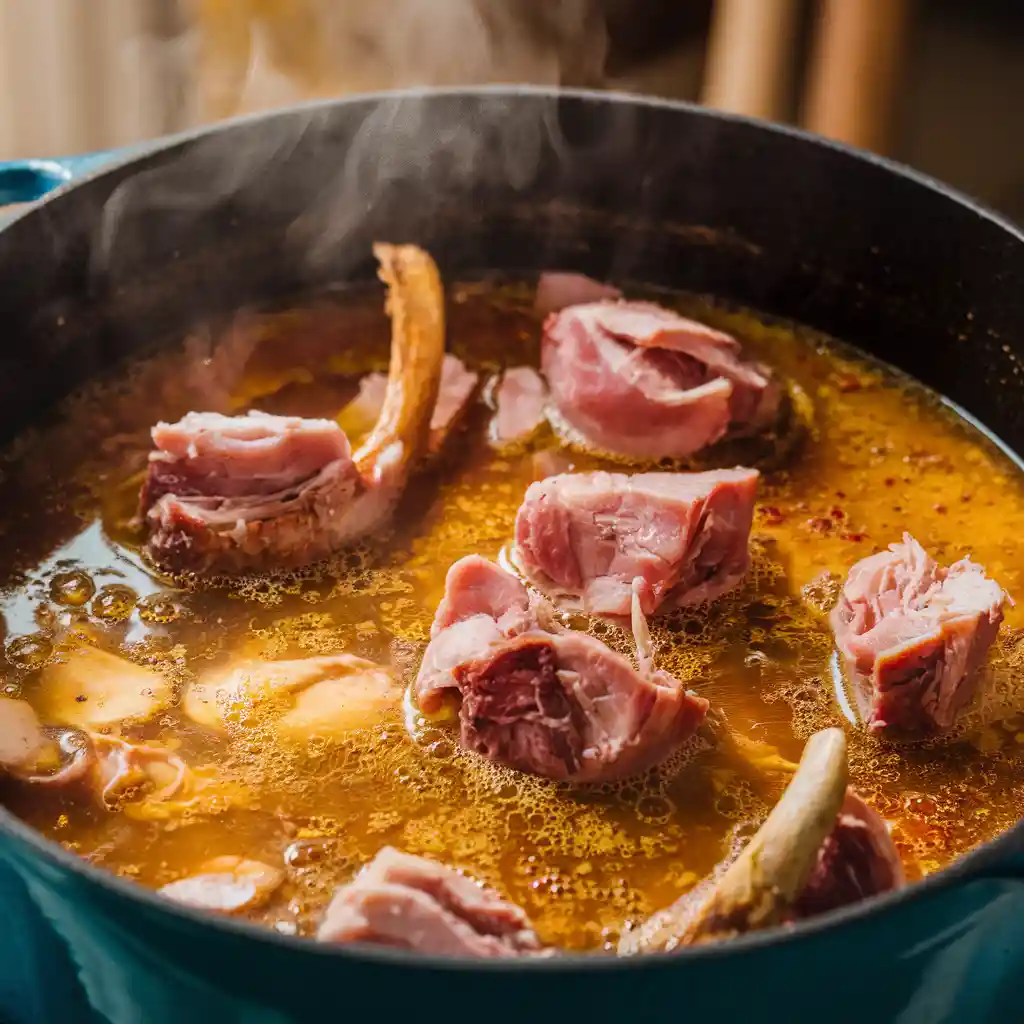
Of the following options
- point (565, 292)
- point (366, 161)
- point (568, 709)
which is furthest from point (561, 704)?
point (366, 161)

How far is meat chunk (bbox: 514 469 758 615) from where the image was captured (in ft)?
5.81

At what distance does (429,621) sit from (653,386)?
1.77 ft

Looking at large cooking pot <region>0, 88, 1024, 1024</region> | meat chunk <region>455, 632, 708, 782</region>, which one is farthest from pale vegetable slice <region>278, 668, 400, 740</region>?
large cooking pot <region>0, 88, 1024, 1024</region>

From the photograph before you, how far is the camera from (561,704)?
1.56 m

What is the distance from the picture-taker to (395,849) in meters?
1.46

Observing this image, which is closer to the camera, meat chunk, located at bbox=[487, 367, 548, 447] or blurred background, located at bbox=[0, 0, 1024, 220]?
meat chunk, located at bbox=[487, 367, 548, 447]

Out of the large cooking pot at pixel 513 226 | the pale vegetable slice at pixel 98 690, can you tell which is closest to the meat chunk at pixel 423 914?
the pale vegetable slice at pixel 98 690

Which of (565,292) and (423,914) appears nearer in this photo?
(423,914)

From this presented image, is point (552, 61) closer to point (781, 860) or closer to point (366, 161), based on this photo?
point (366, 161)

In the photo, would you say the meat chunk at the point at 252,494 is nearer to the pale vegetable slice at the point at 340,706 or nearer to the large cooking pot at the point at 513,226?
the pale vegetable slice at the point at 340,706

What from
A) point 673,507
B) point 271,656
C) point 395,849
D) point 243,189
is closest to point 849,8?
point 243,189

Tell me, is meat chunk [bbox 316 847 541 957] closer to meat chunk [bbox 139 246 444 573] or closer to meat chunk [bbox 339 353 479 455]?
meat chunk [bbox 139 246 444 573]

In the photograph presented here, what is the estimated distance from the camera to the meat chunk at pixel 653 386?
206 centimetres

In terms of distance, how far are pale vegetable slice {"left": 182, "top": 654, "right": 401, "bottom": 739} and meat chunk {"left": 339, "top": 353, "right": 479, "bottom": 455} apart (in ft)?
1.59
